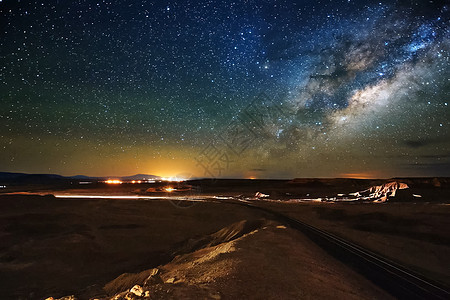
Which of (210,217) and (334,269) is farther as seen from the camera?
(210,217)

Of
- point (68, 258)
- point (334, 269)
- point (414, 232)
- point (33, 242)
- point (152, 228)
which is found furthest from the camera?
point (152, 228)

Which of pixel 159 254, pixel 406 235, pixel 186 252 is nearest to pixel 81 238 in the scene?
pixel 159 254

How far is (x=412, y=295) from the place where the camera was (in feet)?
29.3

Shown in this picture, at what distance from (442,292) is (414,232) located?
580 inches

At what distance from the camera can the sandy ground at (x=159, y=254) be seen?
26.3ft

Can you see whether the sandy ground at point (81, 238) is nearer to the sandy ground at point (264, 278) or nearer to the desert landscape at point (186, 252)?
the desert landscape at point (186, 252)

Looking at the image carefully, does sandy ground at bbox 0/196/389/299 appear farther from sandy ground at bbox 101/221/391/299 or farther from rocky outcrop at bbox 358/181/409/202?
rocky outcrop at bbox 358/181/409/202

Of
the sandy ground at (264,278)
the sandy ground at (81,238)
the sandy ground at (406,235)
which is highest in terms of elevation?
the sandy ground at (264,278)

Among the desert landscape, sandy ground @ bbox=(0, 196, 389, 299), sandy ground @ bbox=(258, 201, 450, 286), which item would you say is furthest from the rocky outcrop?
sandy ground @ bbox=(0, 196, 389, 299)

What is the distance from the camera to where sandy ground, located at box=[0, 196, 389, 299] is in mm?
8008

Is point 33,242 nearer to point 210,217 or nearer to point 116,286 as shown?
point 116,286

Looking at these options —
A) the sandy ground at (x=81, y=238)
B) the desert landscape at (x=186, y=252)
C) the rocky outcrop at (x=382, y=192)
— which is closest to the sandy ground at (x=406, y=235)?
the desert landscape at (x=186, y=252)

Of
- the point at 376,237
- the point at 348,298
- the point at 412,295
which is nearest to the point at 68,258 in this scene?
the point at 348,298

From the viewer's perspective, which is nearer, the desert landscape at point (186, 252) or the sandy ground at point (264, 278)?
the sandy ground at point (264, 278)
